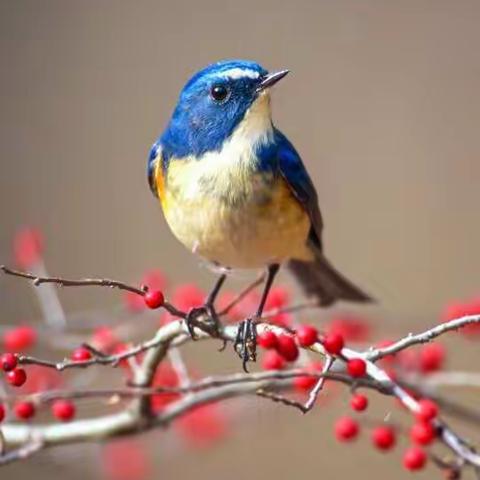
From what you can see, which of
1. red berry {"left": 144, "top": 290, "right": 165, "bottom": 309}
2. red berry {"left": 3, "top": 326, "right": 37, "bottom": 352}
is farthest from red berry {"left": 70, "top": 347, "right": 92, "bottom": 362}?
red berry {"left": 3, "top": 326, "right": 37, "bottom": 352}

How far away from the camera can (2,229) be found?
21.0ft

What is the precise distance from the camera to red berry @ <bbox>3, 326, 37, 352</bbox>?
2.96 m

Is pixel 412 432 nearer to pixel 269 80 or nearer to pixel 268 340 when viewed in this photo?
pixel 268 340

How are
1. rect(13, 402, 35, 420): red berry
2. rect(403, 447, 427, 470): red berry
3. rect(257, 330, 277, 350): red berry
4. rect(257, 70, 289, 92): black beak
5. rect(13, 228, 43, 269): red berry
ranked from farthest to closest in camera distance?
rect(13, 228, 43, 269): red berry < rect(257, 70, 289, 92): black beak < rect(13, 402, 35, 420): red berry < rect(403, 447, 427, 470): red berry < rect(257, 330, 277, 350): red berry

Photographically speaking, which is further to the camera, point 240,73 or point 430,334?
point 240,73

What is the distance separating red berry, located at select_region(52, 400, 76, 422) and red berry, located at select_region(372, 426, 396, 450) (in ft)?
2.50

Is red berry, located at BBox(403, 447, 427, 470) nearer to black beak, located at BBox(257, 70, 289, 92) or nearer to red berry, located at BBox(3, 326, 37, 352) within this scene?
black beak, located at BBox(257, 70, 289, 92)

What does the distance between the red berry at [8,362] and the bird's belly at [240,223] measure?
91 centimetres

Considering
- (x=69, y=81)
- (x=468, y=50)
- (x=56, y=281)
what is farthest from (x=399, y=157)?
(x=56, y=281)

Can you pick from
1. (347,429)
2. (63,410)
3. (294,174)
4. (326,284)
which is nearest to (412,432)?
(347,429)

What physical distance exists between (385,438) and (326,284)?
115 centimetres

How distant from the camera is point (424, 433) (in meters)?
2.13

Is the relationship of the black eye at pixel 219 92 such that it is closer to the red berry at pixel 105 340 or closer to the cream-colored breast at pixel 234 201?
the cream-colored breast at pixel 234 201

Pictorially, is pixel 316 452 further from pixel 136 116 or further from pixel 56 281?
pixel 56 281
